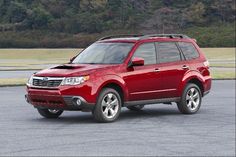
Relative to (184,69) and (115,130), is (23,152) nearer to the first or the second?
(115,130)

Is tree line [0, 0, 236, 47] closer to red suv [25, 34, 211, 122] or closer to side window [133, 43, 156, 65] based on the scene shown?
red suv [25, 34, 211, 122]

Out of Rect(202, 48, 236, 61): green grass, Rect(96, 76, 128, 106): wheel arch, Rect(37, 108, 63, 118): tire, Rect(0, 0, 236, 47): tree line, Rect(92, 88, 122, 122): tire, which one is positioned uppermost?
Rect(96, 76, 128, 106): wheel arch

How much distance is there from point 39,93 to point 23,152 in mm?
3569

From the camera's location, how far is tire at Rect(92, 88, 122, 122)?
11.6 m

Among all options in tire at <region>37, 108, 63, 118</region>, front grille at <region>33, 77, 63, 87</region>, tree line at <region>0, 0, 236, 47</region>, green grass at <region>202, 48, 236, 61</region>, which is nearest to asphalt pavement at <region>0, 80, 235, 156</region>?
tire at <region>37, 108, 63, 118</region>

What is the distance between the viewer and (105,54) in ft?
41.4

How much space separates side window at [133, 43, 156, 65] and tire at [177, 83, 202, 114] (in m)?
1.14

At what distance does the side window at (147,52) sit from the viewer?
41.5 ft

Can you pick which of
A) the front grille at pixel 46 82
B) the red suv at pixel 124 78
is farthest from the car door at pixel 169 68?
the front grille at pixel 46 82

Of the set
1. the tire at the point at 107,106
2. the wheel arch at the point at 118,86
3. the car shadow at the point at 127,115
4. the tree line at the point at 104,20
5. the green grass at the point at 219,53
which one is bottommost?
the green grass at the point at 219,53

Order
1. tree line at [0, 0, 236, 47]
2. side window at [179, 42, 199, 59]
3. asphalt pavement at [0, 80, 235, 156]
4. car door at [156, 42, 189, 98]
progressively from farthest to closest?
tree line at [0, 0, 236, 47] < side window at [179, 42, 199, 59] < car door at [156, 42, 189, 98] < asphalt pavement at [0, 80, 235, 156]

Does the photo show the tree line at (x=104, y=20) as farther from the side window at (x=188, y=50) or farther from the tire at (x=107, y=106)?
the tire at (x=107, y=106)

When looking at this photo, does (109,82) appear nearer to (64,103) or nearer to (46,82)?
(64,103)

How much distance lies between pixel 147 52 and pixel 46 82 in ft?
7.67
